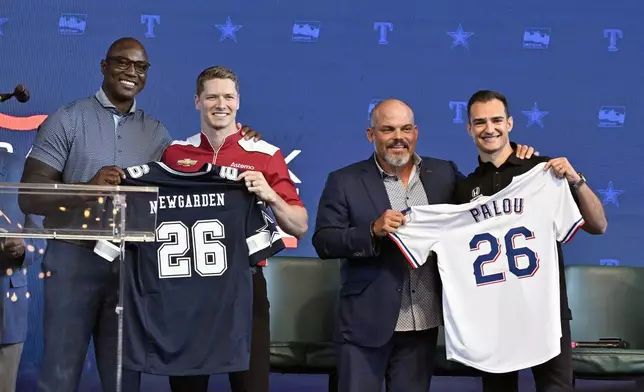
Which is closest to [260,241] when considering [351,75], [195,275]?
[195,275]

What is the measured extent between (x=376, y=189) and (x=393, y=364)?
72cm

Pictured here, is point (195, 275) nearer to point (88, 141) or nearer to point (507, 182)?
point (88, 141)

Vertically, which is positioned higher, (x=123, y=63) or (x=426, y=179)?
(x=123, y=63)

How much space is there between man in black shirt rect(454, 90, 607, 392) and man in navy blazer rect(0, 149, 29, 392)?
5.71 ft

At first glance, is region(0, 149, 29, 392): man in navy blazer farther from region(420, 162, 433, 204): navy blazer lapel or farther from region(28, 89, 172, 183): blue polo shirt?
region(420, 162, 433, 204): navy blazer lapel

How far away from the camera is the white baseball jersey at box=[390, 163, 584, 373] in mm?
3197

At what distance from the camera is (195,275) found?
3111 millimetres

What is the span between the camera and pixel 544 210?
128 inches

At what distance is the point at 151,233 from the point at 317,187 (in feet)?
6.12

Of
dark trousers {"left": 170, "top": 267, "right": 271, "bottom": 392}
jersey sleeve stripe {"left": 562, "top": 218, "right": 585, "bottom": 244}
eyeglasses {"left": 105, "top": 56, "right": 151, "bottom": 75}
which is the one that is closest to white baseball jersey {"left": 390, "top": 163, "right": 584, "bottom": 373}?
jersey sleeve stripe {"left": 562, "top": 218, "right": 585, "bottom": 244}

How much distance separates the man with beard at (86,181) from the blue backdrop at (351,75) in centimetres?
127

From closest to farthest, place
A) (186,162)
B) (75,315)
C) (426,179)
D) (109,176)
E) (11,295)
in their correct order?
(11,295)
(75,315)
(109,176)
(186,162)
(426,179)

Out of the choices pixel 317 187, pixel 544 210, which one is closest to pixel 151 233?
pixel 544 210

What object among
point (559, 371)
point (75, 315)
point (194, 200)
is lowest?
point (559, 371)
